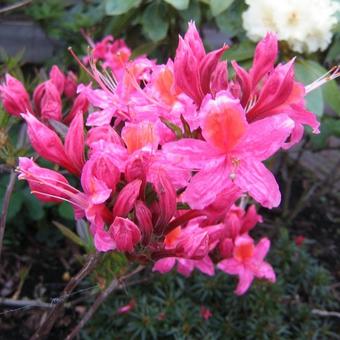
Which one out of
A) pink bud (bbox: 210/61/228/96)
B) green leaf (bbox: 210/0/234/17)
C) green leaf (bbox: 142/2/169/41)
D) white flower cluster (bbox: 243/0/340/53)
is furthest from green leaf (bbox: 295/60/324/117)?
pink bud (bbox: 210/61/228/96)

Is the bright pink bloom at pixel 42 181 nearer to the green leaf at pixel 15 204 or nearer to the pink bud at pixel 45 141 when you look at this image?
the pink bud at pixel 45 141

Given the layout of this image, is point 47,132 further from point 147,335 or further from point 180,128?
point 147,335

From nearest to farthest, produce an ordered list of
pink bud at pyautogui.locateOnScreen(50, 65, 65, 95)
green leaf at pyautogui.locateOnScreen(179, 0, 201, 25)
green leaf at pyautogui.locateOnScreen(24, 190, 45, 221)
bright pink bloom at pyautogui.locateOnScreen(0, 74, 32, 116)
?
bright pink bloom at pyautogui.locateOnScreen(0, 74, 32, 116) < pink bud at pyautogui.locateOnScreen(50, 65, 65, 95) < green leaf at pyautogui.locateOnScreen(179, 0, 201, 25) < green leaf at pyautogui.locateOnScreen(24, 190, 45, 221)

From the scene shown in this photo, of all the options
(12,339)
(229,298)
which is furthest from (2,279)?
(229,298)

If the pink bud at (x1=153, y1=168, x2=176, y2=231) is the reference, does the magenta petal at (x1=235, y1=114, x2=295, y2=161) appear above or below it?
above

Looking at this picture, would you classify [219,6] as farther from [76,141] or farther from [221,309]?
[221,309]

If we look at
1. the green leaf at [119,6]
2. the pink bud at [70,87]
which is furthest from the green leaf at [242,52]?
the pink bud at [70,87]

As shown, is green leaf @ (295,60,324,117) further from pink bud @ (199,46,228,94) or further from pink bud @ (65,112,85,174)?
pink bud @ (65,112,85,174)
